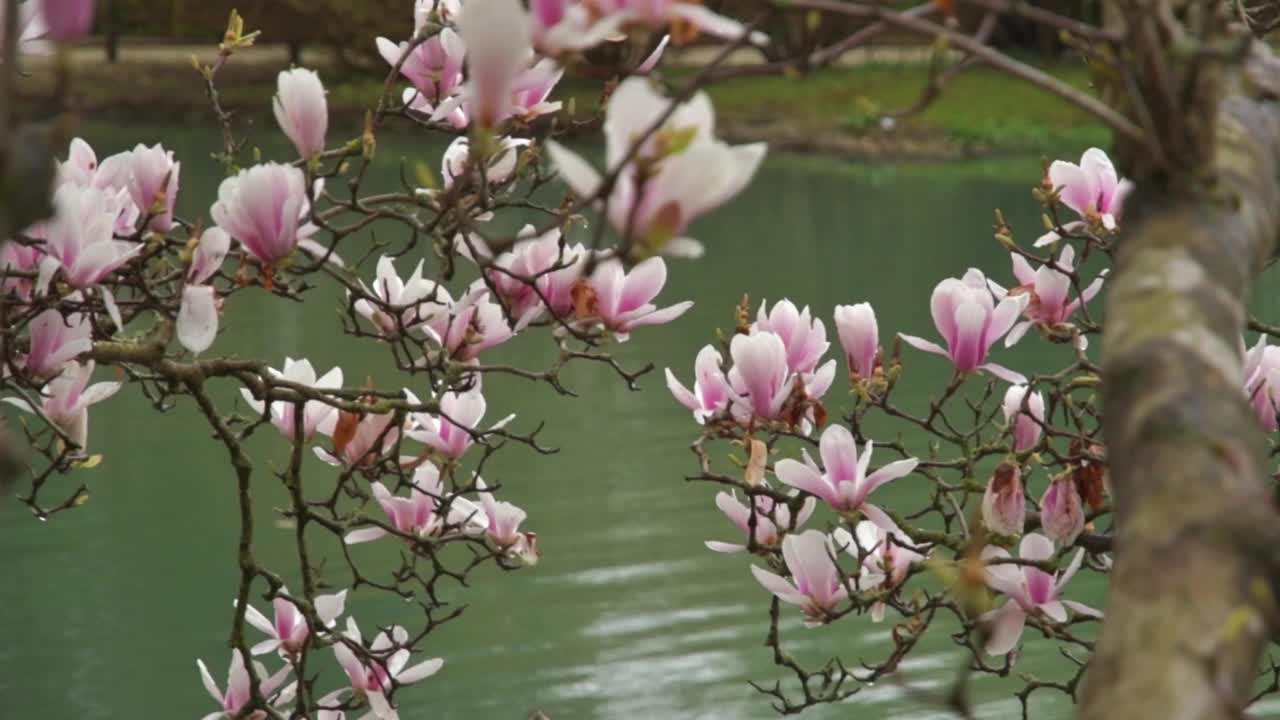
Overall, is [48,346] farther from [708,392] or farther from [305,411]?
[708,392]

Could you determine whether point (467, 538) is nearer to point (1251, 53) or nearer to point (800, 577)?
point (800, 577)

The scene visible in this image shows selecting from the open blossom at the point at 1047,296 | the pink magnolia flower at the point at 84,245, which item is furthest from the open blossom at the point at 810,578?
the pink magnolia flower at the point at 84,245

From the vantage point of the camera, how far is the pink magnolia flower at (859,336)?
1676 millimetres

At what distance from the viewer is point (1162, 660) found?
549 millimetres

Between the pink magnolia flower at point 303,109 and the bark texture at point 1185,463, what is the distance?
2.41 ft

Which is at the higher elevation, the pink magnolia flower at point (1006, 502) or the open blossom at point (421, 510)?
the pink magnolia flower at point (1006, 502)

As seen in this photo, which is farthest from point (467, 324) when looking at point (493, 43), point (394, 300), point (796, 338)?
point (493, 43)

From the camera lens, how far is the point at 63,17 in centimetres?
66

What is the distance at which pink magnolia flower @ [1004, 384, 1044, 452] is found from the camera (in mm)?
1721

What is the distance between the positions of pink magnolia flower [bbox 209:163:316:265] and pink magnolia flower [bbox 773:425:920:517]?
0.46 m

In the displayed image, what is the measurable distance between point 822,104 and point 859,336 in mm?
14796

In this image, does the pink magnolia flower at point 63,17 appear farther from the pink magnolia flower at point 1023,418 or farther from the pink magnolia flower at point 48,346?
the pink magnolia flower at point 1023,418

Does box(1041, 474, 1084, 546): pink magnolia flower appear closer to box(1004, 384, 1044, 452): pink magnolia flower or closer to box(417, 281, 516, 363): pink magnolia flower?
box(1004, 384, 1044, 452): pink magnolia flower

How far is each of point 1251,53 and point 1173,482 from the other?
250mm
